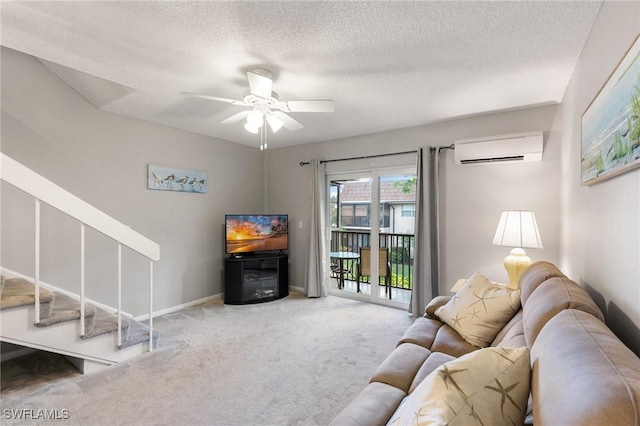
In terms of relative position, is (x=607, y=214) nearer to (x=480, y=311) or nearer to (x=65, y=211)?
(x=480, y=311)

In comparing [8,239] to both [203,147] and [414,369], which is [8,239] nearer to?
[203,147]

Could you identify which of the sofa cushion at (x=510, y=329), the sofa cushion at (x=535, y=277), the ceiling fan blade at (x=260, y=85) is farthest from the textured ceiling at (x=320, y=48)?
the sofa cushion at (x=510, y=329)

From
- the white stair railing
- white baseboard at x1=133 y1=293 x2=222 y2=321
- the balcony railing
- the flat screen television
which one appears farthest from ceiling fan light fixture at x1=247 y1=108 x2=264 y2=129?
white baseboard at x1=133 y1=293 x2=222 y2=321

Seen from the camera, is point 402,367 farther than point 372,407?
Yes

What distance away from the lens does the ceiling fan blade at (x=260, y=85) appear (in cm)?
213

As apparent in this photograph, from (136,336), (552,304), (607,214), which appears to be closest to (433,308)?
(552,304)

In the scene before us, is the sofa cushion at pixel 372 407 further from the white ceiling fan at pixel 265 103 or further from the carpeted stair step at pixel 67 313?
the carpeted stair step at pixel 67 313

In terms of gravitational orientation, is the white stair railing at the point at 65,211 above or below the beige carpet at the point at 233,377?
above

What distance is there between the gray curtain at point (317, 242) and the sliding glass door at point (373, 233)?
0.67 ft

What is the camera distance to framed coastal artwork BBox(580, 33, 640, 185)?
42.5 inches

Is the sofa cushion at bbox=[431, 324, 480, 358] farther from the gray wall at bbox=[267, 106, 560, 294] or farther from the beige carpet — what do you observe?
the gray wall at bbox=[267, 106, 560, 294]

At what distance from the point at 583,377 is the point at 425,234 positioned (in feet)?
9.78

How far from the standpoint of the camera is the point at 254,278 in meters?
4.33

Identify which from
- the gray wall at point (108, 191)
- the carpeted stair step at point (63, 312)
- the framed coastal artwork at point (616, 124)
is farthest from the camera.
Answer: the gray wall at point (108, 191)
